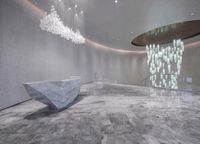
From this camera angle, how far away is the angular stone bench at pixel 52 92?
10.7 feet

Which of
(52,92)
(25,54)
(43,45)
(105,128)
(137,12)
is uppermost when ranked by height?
(137,12)

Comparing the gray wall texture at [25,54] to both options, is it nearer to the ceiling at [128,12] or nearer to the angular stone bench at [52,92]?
the ceiling at [128,12]

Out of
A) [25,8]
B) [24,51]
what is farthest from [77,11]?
[24,51]

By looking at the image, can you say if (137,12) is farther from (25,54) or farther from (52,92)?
(52,92)

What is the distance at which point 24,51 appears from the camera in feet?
15.8

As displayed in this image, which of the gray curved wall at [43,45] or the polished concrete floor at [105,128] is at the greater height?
the gray curved wall at [43,45]

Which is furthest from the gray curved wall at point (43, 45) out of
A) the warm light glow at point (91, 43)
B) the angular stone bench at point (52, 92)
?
the angular stone bench at point (52, 92)

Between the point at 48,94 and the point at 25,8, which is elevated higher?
the point at 25,8

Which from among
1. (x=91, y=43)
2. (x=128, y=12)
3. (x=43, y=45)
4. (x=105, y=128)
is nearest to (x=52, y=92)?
(x=105, y=128)

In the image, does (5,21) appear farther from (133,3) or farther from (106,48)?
(106,48)

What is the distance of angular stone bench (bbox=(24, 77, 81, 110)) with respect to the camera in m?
3.25

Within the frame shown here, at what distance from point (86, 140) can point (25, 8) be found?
16.3 ft

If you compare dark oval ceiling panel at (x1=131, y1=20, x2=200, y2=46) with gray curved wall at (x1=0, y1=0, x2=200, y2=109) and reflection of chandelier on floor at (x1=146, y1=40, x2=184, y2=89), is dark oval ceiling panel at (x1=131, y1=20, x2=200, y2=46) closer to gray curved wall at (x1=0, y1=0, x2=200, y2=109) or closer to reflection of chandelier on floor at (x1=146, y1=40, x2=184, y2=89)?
reflection of chandelier on floor at (x1=146, y1=40, x2=184, y2=89)

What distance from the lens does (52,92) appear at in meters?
3.55
